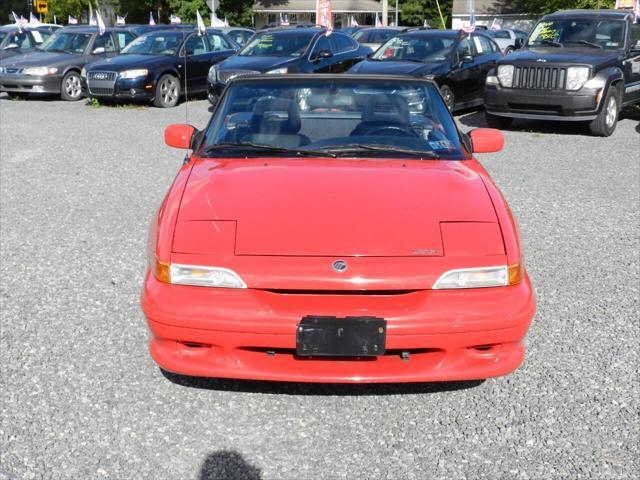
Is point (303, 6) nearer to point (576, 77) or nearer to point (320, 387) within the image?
point (576, 77)

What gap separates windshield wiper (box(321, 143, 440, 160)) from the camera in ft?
14.6

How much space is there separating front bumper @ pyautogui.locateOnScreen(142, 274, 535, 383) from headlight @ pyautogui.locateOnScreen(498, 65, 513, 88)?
30.1ft

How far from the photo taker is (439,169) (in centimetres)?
423

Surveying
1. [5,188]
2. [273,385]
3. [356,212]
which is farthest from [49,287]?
[5,188]

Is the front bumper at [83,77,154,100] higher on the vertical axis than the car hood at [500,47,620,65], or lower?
lower

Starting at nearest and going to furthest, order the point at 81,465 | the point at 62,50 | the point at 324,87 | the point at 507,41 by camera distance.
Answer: the point at 81,465
the point at 324,87
the point at 62,50
the point at 507,41

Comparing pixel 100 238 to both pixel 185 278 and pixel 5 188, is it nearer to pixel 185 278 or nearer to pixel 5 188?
pixel 5 188

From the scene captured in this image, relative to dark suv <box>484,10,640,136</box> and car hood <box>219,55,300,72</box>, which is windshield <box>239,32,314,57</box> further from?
dark suv <box>484,10,640,136</box>

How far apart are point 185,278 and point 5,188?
590 cm

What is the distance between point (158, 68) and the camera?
52.2 ft

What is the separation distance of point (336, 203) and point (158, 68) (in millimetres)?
12984

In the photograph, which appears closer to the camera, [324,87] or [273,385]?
[273,385]

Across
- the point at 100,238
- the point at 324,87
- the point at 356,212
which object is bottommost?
the point at 100,238

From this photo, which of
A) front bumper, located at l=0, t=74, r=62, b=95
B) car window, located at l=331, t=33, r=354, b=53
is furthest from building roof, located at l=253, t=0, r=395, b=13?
car window, located at l=331, t=33, r=354, b=53
